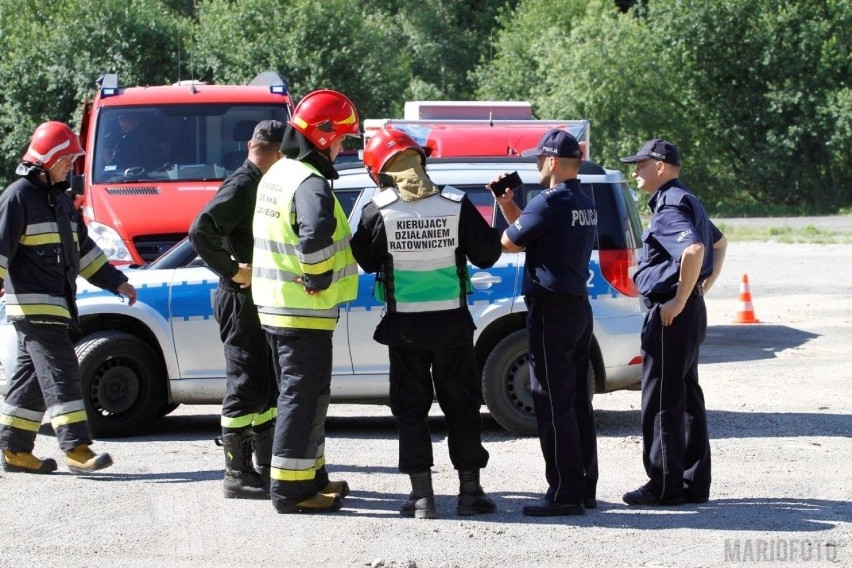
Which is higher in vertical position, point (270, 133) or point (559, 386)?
point (270, 133)

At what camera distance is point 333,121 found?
6.24 meters

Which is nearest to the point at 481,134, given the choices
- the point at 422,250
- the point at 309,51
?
the point at 422,250

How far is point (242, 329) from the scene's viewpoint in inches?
259

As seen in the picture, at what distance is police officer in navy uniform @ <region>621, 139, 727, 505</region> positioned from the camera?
6.35 meters

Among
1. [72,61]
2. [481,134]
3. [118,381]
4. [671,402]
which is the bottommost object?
[118,381]

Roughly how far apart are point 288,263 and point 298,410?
29.0 inches

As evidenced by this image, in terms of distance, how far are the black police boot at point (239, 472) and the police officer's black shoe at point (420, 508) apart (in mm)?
841

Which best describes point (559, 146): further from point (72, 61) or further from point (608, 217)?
point (72, 61)

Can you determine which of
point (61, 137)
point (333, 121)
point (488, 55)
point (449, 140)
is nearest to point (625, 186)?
point (333, 121)

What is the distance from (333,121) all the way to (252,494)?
6.70 ft

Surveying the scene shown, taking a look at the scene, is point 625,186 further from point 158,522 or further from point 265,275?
point 158,522

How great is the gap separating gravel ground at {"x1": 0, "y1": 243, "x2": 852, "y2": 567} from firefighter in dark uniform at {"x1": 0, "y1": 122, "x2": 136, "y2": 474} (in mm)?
228

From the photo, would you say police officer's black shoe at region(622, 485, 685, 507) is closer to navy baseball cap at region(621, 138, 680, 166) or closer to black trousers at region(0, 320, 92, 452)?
navy baseball cap at region(621, 138, 680, 166)

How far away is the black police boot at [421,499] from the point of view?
6.20 m
